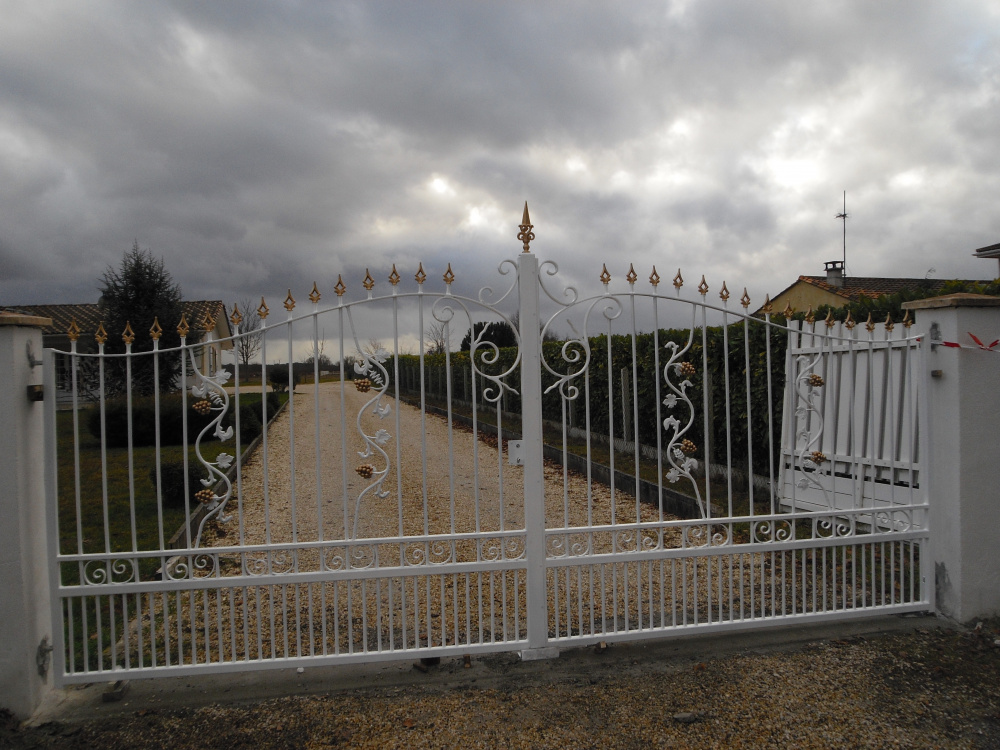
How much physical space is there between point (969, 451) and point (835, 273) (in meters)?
22.6

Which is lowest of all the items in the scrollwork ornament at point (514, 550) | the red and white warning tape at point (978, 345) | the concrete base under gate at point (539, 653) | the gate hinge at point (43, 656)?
the concrete base under gate at point (539, 653)

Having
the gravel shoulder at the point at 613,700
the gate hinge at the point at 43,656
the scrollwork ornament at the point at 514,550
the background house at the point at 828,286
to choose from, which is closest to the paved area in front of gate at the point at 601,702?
the gravel shoulder at the point at 613,700

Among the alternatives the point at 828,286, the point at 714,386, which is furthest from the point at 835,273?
the point at 714,386

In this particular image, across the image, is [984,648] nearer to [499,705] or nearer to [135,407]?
[499,705]

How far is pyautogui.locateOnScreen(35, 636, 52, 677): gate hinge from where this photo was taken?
3053 mm

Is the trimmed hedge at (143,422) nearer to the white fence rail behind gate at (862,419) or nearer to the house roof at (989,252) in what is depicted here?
the white fence rail behind gate at (862,419)

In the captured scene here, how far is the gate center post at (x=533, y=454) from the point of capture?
3328 millimetres

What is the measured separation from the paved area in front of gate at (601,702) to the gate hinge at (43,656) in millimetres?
166

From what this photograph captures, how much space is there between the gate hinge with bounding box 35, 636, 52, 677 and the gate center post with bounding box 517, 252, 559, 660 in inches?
95.5

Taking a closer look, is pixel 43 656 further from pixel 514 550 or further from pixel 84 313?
pixel 84 313

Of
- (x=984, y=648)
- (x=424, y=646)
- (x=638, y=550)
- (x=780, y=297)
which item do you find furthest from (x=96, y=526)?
(x=780, y=297)

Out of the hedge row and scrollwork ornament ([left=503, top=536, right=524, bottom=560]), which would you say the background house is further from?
scrollwork ornament ([left=503, top=536, right=524, bottom=560])

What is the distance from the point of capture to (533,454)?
332 centimetres

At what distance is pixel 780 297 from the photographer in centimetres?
2372
